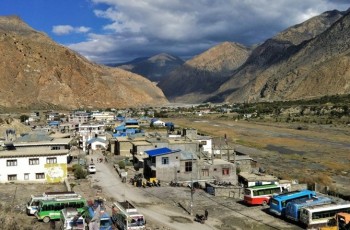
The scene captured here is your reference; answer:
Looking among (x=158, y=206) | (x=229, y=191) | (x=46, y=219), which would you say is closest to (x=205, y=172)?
(x=229, y=191)

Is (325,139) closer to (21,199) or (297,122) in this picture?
(297,122)

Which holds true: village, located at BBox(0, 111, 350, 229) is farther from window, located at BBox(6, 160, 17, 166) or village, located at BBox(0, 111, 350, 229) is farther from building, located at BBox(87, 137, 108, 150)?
building, located at BBox(87, 137, 108, 150)

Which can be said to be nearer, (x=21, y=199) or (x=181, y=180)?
(x=21, y=199)

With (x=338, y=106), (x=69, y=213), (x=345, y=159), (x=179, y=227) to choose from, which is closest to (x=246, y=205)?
(x=179, y=227)

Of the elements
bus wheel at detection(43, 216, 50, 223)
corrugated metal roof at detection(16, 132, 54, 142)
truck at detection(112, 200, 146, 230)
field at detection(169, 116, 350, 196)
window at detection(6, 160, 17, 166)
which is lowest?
field at detection(169, 116, 350, 196)

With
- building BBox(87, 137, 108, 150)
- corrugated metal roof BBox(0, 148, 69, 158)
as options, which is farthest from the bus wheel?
building BBox(87, 137, 108, 150)

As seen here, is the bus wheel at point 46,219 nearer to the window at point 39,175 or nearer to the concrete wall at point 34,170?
the concrete wall at point 34,170

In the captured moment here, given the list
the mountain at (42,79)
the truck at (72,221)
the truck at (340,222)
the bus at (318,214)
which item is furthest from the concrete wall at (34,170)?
the mountain at (42,79)
